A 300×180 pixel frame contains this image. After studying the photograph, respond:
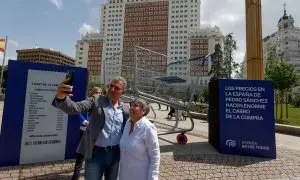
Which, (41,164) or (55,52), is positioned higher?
(55,52)

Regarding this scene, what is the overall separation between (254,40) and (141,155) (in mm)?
6592

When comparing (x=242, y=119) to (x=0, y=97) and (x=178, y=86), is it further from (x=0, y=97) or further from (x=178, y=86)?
(x=0, y=97)

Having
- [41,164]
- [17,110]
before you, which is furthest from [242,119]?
[17,110]

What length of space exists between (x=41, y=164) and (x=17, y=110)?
3.70 feet

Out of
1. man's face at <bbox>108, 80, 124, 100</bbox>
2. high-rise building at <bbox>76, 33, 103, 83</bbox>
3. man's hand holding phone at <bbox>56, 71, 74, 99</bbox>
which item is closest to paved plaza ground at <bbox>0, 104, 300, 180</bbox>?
man's face at <bbox>108, 80, 124, 100</bbox>

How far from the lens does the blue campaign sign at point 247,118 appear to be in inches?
219

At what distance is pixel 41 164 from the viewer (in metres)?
4.59

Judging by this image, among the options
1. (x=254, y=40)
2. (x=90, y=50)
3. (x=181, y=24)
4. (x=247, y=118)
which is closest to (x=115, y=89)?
(x=247, y=118)

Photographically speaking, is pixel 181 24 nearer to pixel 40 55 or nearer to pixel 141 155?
pixel 40 55

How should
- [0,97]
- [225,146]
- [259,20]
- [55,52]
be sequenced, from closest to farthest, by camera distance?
[225,146]
[259,20]
[0,97]
[55,52]

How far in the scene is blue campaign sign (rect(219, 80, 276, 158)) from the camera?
18.3ft

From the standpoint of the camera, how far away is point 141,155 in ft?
7.40

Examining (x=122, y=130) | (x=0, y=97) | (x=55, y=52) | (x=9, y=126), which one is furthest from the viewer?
(x=55, y=52)

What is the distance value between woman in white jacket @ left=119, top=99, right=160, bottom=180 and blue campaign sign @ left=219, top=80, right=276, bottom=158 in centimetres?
402
